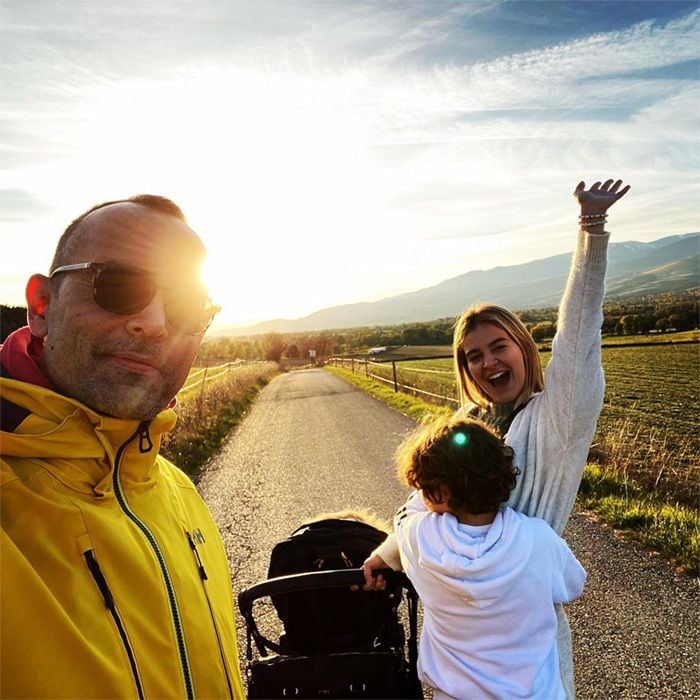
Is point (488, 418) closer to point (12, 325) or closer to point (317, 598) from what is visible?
point (317, 598)

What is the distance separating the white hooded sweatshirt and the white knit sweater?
5.4 inches

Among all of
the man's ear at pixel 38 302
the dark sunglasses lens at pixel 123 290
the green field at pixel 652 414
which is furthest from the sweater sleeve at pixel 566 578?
the green field at pixel 652 414

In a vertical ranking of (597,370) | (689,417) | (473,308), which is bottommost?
(689,417)

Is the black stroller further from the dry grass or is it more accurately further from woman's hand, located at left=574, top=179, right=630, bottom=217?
the dry grass

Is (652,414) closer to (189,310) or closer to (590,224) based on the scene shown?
(590,224)

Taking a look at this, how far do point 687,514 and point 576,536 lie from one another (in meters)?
1.16

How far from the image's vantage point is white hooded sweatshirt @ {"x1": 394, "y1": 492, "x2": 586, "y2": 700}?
5.68 ft

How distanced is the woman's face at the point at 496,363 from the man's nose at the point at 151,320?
1.43 m

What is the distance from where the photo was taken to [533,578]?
1.73m

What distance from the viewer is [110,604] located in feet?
3.60

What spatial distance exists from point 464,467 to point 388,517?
408 centimetres

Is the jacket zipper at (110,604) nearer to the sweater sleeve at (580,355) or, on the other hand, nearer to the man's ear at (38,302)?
the man's ear at (38,302)

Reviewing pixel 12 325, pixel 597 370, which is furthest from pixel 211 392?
pixel 597 370

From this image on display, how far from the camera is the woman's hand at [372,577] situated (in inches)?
79.0
